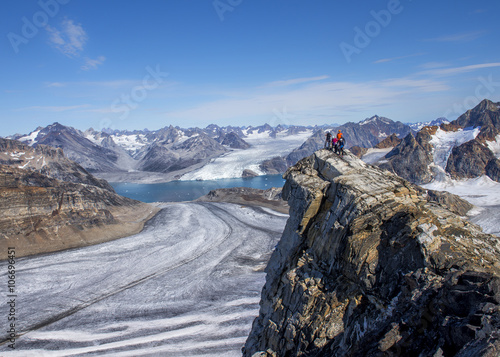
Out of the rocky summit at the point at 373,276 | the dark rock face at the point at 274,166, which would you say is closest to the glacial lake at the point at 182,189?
the dark rock face at the point at 274,166

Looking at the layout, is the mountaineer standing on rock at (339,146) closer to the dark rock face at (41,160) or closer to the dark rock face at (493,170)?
the dark rock face at (41,160)

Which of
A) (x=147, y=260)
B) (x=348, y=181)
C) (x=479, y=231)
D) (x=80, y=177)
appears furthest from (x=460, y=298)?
(x=80, y=177)

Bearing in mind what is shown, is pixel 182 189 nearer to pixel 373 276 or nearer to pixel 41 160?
pixel 41 160

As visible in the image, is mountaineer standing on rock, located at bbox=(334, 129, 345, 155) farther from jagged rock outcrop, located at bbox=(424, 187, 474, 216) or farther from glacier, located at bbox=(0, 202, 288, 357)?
jagged rock outcrop, located at bbox=(424, 187, 474, 216)

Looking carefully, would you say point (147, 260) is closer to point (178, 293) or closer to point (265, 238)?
point (178, 293)

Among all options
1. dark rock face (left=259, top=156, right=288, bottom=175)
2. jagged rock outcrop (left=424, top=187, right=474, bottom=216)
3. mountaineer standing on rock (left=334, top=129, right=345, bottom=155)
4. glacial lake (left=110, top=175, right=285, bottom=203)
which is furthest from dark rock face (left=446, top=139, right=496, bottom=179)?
mountaineer standing on rock (left=334, top=129, right=345, bottom=155)
